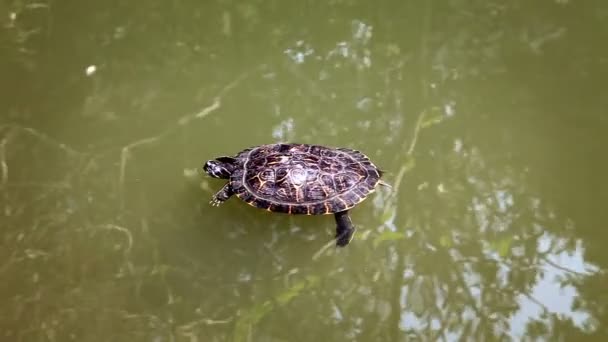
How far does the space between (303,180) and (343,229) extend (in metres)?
0.31

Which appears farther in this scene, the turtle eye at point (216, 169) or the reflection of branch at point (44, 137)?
the reflection of branch at point (44, 137)

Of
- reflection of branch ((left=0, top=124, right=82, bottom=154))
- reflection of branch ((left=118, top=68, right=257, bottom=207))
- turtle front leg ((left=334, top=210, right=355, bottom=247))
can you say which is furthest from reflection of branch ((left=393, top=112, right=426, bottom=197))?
reflection of branch ((left=0, top=124, right=82, bottom=154))

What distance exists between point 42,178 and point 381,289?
183 centimetres

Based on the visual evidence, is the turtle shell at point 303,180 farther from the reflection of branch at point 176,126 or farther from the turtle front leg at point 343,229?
the reflection of branch at point 176,126

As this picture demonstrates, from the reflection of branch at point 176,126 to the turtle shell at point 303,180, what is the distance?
583 millimetres

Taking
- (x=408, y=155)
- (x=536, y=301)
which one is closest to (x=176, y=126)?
Result: (x=408, y=155)

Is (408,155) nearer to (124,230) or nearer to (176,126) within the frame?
(176,126)

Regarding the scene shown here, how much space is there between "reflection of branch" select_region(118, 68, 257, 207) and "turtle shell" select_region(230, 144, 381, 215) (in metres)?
0.58

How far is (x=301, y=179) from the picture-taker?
262cm

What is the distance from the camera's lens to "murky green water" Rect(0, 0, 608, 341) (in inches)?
99.1

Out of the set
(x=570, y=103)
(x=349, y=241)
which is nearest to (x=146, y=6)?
(x=349, y=241)

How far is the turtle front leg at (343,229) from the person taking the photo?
8.76 ft

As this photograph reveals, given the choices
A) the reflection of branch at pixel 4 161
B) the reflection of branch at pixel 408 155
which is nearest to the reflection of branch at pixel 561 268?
the reflection of branch at pixel 408 155

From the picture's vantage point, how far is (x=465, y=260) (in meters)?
2.67
